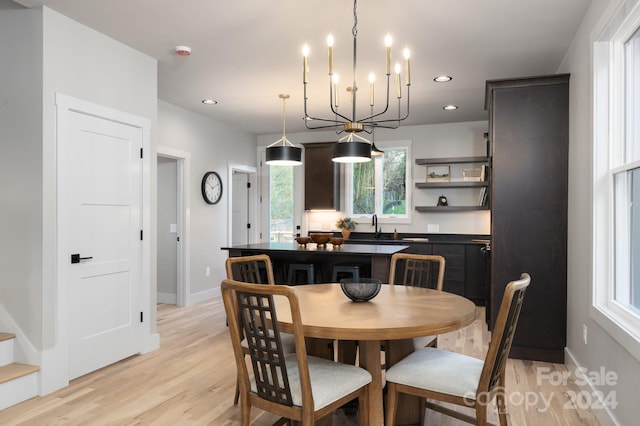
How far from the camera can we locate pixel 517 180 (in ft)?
12.4

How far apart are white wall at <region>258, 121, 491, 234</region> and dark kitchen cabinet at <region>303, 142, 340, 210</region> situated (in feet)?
2.19

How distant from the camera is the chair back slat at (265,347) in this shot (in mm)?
1775

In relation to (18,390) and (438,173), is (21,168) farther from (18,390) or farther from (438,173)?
(438,173)

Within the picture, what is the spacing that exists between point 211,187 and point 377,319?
15.9 feet

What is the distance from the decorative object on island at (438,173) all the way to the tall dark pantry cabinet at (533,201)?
8.92 feet

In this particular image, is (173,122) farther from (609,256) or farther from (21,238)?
(609,256)

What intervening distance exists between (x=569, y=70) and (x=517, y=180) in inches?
39.3

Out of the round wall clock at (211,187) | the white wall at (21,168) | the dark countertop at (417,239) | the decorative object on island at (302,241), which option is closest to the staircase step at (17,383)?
the white wall at (21,168)

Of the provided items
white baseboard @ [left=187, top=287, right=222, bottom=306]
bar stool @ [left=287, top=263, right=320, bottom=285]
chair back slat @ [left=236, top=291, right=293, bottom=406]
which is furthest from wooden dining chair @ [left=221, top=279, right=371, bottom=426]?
white baseboard @ [left=187, top=287, right=222, bottom=306]

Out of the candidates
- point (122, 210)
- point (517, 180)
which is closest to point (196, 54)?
point (122, 210)

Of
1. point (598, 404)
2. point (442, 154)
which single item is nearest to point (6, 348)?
point (598, 404)

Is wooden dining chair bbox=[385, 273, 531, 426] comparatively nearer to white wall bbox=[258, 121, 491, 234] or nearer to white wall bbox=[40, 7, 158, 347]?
white wall bbox=[40, 7, 158, 347]

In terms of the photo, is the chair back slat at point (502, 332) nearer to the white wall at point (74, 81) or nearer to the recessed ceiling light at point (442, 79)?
the white wall at point (74, 81)

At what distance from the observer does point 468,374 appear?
6.63 feet
